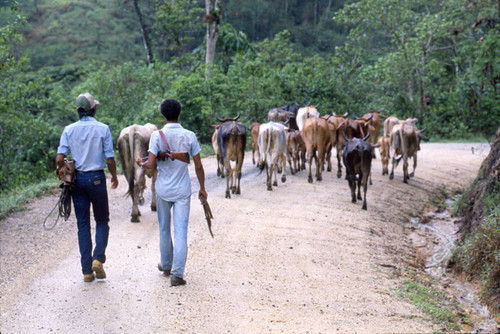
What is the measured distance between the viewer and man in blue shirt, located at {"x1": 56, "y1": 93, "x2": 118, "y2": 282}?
617 cm

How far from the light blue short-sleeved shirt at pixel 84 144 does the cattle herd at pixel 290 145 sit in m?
0.69

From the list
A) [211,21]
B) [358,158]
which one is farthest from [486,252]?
[211,21]

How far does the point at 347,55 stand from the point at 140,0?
59.2ft

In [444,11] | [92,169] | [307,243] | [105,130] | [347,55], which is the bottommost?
[307,243]

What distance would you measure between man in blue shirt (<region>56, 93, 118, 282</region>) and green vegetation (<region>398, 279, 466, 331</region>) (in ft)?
12.8

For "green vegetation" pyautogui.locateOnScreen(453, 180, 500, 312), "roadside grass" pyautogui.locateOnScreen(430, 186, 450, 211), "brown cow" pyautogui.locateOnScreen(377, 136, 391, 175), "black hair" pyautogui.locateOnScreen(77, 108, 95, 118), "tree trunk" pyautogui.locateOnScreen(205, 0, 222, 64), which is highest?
"tree trunk" pyautogui.locateOnScreen(205, 0, 222, 64)

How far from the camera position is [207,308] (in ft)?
19.0

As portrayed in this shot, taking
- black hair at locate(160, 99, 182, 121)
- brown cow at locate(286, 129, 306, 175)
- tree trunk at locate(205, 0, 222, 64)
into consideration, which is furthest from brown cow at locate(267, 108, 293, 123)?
tree trunk at locate(205, 0, 222, 64)

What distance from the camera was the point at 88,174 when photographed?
20.2ft

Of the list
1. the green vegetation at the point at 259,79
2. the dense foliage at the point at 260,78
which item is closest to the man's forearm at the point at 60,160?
the dense foliage at the point at 260,78

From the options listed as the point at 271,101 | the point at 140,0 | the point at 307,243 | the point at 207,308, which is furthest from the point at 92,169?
the point at 140,0

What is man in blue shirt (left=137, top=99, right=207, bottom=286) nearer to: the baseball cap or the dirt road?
the dirt road

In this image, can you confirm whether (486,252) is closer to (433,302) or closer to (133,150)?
(433,302)

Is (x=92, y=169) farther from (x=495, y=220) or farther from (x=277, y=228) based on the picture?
(x=495, y=220)
